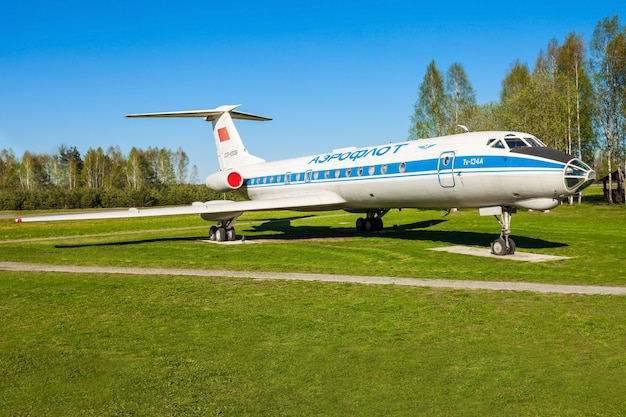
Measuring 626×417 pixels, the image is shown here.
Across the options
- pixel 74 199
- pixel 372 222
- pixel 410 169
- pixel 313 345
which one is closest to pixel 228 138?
pixel 372 222

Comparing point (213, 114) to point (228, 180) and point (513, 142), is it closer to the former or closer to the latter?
point (228, 180)

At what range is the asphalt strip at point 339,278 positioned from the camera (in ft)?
39.4

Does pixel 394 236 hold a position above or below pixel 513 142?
below

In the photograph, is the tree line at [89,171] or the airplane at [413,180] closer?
the airplane at [413,180]

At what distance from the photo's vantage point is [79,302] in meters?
11.7

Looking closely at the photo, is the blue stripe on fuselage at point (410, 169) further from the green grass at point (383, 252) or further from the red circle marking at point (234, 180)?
the green grass at point (383, 252)

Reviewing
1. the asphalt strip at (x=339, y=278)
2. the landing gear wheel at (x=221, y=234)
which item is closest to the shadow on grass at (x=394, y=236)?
the landing gear wheel at (x=221, y=234)

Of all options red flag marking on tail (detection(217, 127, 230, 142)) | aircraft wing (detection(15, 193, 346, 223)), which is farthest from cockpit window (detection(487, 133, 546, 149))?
red flag marking on tail (detection(217, 127, 230, 142))

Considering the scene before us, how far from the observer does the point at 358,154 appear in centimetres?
2345

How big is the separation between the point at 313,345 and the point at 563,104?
1913 inches

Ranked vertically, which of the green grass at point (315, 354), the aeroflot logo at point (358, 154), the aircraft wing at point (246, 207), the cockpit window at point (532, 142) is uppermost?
the aeroflot logo at point (358, 154)

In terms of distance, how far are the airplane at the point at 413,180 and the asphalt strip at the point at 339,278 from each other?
461 cm

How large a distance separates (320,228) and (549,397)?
25.7 meters

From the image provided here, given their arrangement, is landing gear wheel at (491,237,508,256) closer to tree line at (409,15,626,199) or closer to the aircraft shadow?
the aircraft shadow
